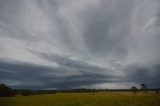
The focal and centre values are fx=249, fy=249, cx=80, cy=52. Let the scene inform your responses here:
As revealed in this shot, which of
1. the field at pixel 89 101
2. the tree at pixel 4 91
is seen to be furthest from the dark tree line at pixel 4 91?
the field at pixel 89 101

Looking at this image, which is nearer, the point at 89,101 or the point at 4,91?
the point at 89,101

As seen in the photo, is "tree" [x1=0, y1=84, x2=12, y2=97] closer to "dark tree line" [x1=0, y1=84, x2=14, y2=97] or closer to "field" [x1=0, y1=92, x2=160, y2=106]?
"dark tree line" [x1=0, y1=84, x2=14, y2=97]

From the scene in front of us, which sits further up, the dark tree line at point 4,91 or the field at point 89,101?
the dark tree line at point 4,91

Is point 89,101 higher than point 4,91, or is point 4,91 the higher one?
point 4,91

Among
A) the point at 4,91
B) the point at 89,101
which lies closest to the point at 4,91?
the point at 4,91

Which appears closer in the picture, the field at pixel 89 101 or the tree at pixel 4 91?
the field at pixel 89 101

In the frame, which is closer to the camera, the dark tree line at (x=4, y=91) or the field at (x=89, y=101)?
the field at (x=89, y=101)

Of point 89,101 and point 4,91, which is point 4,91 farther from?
point 89,101

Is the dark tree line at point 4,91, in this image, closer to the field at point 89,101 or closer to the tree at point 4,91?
the tree at point 4,91

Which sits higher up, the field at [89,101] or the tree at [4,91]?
the tree at [4,91]

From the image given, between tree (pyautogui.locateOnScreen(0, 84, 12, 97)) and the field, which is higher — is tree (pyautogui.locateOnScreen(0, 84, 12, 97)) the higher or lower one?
the higher one

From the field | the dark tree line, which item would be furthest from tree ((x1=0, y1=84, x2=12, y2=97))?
the field

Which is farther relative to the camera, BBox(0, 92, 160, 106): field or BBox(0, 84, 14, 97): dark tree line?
BBox(0, 84, 14, 97): dark tree line

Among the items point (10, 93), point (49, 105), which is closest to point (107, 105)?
point (49, 105)
